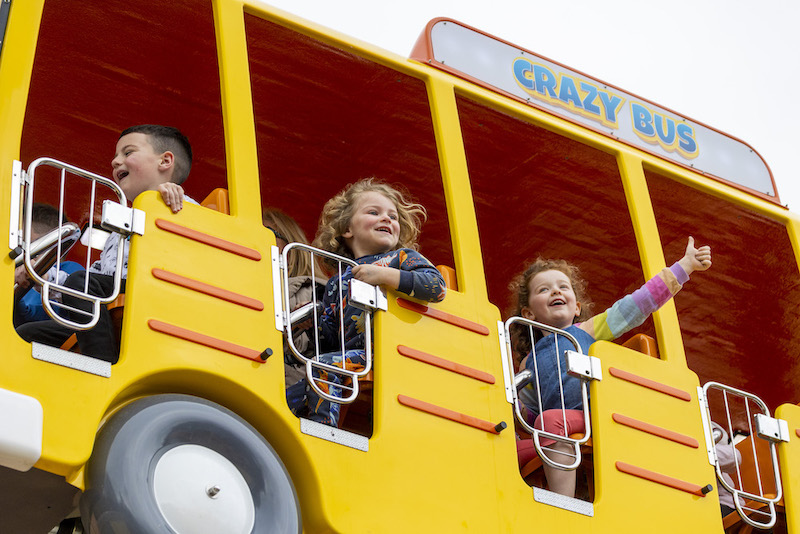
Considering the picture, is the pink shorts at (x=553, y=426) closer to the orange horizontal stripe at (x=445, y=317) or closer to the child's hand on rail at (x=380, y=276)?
the orange horizontal stripe at (x=445, y=317)

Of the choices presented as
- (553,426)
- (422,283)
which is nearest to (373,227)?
(422,283)

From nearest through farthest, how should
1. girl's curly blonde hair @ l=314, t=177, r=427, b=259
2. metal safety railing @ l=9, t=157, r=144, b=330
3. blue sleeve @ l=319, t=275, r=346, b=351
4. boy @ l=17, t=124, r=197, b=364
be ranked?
1. metal safety railing @ l=9, t=157, r=144, b=330
2. boy @ l=17, t=124, r=197, b=364
3. blue sleeve @ l=319, t=275, r=346, b=351
4. girl's curly blonde hair @ l=314, t=177, r=427, b=259

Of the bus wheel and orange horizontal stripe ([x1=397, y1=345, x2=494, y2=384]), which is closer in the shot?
the bus wheel

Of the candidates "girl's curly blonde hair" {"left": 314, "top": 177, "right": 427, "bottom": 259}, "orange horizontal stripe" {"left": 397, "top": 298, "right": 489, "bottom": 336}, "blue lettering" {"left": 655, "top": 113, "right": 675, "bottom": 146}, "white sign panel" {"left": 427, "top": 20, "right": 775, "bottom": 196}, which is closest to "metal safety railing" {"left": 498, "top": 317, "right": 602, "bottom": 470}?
"orange horizontal stripe" {"left": 397, "top": 298, "right": 489, "bottom": 336}

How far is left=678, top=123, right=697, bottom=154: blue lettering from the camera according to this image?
6711mm

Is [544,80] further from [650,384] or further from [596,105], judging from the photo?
[650,384]

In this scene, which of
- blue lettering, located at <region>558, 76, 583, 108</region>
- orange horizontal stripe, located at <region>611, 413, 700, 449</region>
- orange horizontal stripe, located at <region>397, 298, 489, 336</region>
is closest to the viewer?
orange horizontal stripe, located at <region>397, 298, 489, 336</region>

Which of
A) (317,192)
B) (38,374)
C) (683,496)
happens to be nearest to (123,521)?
(38,374)

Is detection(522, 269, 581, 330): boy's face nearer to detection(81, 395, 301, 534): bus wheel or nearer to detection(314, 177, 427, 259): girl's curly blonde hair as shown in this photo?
detection(314, 177, 427, 259): girl's curly blonde hair

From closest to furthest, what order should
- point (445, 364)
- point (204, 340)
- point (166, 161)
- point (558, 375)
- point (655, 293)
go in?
point (204, 340), point (445, 364), point (166, 161), point (558, 375), point (655, 293)

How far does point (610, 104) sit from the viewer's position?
6.55 m

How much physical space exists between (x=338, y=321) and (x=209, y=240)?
2.43 ft

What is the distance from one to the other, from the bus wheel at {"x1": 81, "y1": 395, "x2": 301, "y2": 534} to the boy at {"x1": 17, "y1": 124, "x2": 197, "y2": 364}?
0.90ft

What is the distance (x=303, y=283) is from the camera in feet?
17.9
